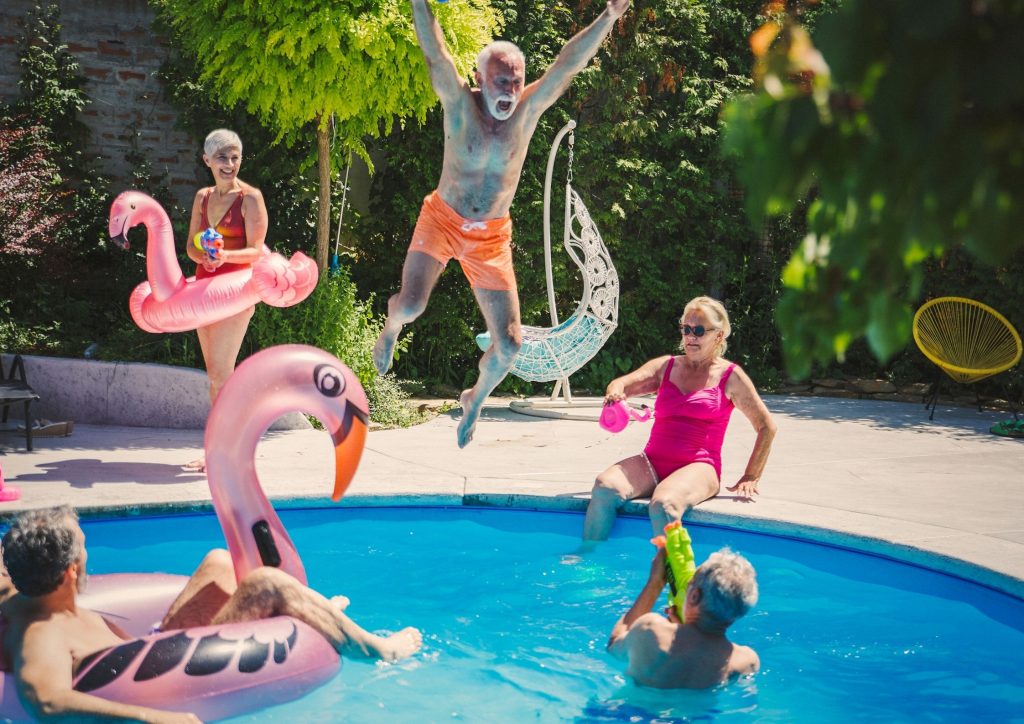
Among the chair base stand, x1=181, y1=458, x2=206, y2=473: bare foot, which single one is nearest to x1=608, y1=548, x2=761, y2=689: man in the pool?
x1=181, y1=458, x2=206, y2=473: bare foot

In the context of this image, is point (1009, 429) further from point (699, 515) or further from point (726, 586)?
point (726, 586)

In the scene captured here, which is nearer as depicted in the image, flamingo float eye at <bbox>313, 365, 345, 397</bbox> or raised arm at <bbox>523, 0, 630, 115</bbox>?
flamingo float eye at <bbox>313, 365, 345, 397</bbox>

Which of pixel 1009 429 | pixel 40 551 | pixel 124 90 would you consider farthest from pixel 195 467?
pixel 1009 429

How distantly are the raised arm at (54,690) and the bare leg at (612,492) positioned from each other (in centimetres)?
289

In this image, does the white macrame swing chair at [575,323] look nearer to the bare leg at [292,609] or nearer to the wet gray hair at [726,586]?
the bare leg at [292,609]

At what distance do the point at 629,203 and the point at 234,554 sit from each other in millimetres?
7777

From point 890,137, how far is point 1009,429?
8101mm

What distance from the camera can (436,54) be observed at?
4281 millimetres

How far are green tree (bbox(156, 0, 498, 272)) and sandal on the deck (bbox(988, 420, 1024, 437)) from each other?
5.06m

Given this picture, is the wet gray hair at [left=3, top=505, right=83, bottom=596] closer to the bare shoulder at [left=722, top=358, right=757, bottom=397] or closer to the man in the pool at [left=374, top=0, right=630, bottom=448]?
the man in the pool at [left=374, top=0, right=630, bottom=448]

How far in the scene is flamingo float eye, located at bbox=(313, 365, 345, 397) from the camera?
12.7 ft

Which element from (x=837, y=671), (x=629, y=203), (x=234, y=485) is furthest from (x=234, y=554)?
(x=629, y=203)

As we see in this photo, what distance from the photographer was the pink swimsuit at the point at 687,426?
5484mm

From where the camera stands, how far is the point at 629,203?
11.0m
